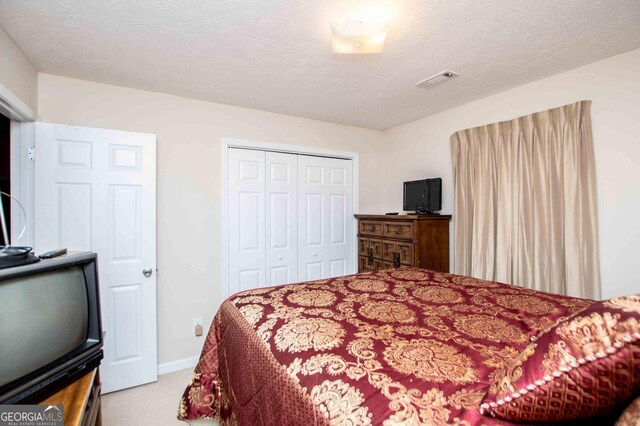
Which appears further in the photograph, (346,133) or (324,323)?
(346,133)

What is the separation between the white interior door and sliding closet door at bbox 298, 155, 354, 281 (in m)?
1.58

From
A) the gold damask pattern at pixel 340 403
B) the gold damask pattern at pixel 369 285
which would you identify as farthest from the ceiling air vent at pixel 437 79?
the gold damask pattern at pixel 340 403

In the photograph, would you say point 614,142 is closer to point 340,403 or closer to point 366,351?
point 366,351

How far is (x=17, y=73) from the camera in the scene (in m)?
1.85

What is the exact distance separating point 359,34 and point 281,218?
2.12 meters

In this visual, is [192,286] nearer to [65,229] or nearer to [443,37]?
[65,229]

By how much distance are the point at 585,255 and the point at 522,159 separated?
0.89 metres

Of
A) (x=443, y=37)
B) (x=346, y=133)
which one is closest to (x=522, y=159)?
(x=443, y=37)

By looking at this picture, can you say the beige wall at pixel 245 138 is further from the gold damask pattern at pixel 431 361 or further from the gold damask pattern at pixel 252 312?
the gold damask pattern at pixel 431 361

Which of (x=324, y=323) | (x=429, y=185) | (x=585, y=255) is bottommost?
(x=324, y=323)

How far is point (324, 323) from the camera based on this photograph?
1273 mm

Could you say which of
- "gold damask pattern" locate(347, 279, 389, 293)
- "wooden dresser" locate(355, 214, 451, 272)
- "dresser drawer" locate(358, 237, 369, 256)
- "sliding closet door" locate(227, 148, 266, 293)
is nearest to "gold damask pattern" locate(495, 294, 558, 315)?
"gold damask pattern" locate(347, 279, 389, 293)

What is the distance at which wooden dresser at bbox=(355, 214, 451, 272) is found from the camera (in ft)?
9.28

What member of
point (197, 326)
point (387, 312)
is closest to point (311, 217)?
point (197, 326)
